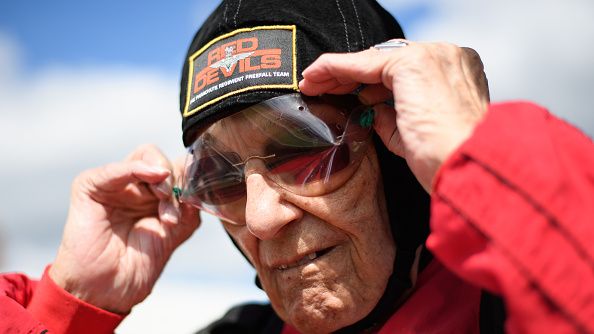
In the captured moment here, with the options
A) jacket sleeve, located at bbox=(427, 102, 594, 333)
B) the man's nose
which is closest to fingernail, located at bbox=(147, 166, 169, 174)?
the man's nose

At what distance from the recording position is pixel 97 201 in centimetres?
311

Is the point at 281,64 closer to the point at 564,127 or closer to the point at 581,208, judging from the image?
the point at 564,127

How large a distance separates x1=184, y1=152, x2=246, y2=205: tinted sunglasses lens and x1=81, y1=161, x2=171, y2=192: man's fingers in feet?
0.61

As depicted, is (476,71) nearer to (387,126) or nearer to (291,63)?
(387,126)

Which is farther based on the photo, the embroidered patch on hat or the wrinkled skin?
the embroidered patch on hat

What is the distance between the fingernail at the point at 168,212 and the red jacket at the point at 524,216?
1.66 meters

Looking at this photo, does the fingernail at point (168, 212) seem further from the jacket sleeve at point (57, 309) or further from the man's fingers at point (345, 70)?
the man's fingers at point (345, 70)

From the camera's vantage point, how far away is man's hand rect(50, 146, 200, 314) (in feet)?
9.72

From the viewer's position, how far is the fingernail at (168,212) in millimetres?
3016

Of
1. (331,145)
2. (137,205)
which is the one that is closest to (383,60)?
(331,145)

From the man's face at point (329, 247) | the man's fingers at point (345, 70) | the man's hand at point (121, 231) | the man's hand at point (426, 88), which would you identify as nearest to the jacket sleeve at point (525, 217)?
the man's hand at point (426, 88)

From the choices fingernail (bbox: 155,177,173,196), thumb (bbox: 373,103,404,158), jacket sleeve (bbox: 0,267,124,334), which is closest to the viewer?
thumb (bbox: 373,103,404,158)

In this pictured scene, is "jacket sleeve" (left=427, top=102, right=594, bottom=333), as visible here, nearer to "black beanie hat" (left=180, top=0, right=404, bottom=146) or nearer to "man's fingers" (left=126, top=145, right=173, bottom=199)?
"black beanie hat" (left=180, top=0, right=404, bottom=146)

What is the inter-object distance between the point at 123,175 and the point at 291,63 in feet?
3.66
